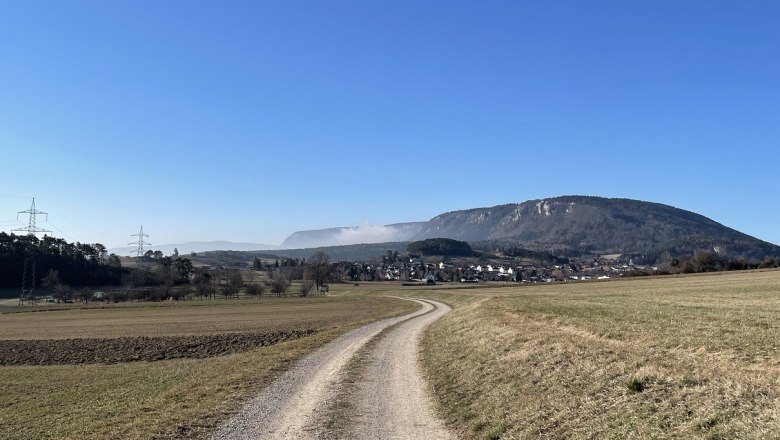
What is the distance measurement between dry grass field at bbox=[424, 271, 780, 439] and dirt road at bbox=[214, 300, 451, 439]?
1.11 metres

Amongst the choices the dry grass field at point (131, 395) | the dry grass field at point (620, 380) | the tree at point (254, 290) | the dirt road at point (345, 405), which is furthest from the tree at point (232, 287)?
the dry grass field at point (620, 380)

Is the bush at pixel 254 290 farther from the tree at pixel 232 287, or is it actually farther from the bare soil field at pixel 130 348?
the bare soil field at pixel 130 348

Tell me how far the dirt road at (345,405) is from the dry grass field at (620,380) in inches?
43.9

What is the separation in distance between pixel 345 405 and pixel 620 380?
8.21 metres

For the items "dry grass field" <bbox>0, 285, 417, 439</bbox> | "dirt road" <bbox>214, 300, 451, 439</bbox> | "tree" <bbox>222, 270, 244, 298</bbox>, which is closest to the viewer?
"dirt road" <bbox>214, 300, 451, 439</bbox>

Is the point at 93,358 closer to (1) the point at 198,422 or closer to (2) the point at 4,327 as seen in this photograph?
(1) the point at 198,422

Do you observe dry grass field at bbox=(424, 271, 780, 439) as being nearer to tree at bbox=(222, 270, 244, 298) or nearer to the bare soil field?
the bare soil field

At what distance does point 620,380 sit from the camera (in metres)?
14.2

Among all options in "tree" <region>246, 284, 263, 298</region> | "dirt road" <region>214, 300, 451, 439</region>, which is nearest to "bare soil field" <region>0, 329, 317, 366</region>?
"dirt road" <region>214, 300, 451, 439</region>

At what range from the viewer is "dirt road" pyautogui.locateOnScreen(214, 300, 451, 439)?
14.6 metres

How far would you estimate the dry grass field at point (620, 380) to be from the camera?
11.1 metres

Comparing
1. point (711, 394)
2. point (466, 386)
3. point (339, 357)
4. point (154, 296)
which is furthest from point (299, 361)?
point (154, 296)

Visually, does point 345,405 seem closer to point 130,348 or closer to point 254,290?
point 130,348

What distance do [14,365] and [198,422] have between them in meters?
33.1
